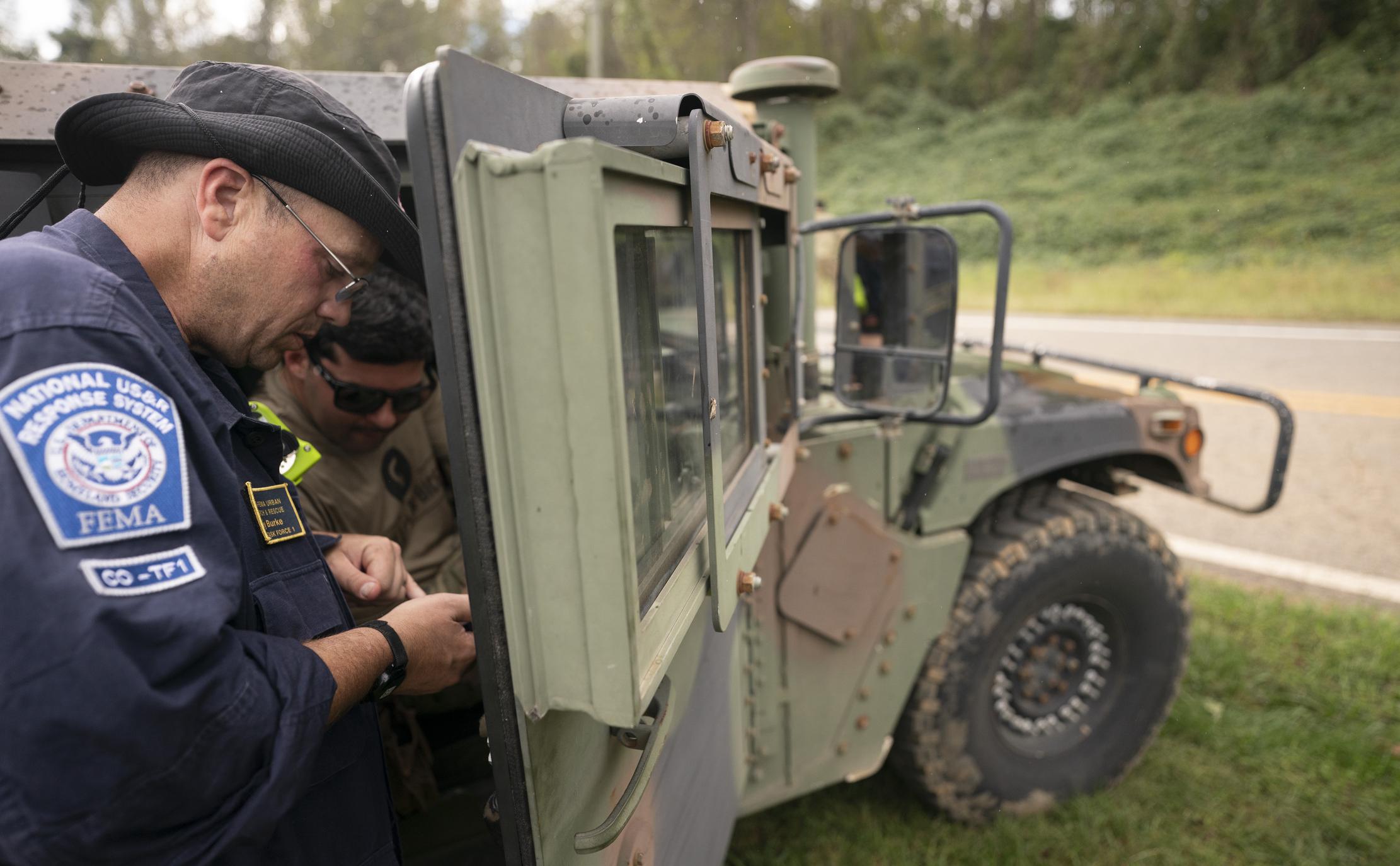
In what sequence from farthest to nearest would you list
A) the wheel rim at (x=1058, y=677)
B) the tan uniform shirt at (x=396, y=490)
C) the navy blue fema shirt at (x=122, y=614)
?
the wheel rim at (x=1058, y=677) < the tan uniform shirt at (x=396, y=490) < the navy blue fema shirt at (x=122, y=614)

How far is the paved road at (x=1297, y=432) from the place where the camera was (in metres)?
5.30

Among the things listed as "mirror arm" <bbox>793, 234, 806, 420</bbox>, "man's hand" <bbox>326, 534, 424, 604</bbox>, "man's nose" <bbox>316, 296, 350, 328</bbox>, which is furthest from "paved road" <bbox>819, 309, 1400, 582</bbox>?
"man's nose" <bbox>316, 296, 350, 328</bbox>

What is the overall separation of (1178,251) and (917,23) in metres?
20.5

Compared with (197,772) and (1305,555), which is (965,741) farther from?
(1305,555)

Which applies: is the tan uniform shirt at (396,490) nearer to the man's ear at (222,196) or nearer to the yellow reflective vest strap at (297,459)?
the yellow reflective vest strap at (297,459)

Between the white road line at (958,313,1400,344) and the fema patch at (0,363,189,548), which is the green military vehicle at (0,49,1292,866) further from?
the white road line at (958,313,1400,344)

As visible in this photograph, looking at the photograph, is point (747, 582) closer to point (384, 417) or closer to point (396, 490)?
point (384, 417)

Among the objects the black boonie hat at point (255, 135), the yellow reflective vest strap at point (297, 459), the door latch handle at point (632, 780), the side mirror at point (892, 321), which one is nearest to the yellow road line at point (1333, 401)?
the side mirror at point (892, 321)

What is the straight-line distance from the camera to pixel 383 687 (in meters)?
1.23

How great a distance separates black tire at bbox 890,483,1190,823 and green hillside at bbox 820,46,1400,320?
411 inches

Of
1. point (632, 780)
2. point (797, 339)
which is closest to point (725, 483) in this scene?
point (632, 780)

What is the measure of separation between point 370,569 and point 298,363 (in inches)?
35.2

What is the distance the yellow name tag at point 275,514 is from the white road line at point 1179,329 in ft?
38.9

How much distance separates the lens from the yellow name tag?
1.23m
